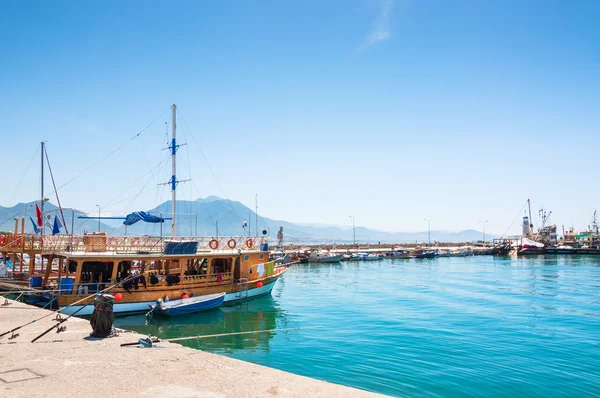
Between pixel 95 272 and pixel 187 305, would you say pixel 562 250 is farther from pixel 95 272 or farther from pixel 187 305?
pixel 95 272

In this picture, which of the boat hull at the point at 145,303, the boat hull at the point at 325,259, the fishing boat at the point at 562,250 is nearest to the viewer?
the boat hull at the point at 145,303

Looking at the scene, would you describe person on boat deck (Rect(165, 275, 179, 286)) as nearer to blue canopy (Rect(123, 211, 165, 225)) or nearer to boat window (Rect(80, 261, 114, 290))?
boat window (Rect(80, 261, 114, 290))

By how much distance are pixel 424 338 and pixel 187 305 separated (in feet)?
43.6

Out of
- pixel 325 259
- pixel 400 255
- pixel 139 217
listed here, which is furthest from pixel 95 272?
pixel 400 255

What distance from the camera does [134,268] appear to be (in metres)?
28.4

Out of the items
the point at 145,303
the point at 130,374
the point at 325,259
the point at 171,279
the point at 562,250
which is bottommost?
the point at 325,259

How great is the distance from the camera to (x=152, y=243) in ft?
87.1

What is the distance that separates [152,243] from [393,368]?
17.5 metres

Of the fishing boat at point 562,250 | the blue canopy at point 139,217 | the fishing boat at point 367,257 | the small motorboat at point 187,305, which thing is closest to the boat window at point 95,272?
the small motorboat at point 187,305

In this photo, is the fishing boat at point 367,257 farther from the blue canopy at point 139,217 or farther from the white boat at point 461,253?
the blue canopy at point 139,217

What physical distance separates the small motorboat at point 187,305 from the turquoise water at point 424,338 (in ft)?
1.82

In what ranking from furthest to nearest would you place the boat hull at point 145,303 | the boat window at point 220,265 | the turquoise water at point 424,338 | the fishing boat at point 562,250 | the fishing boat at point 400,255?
the fishing boat at point 562,250, the fishing boat at point 400,255, the boat window at point 220,265, the boat hull at point 145,303, the turquoise water at point 424,338

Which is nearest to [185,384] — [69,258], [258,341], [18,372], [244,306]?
[18,372]

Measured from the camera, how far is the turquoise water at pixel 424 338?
14211 millimetres
